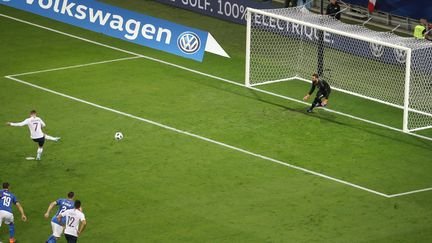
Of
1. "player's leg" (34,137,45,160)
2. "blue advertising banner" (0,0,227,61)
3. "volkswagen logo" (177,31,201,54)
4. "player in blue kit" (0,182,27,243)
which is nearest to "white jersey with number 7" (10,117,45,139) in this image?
"player's leg" (34,137,45,160)

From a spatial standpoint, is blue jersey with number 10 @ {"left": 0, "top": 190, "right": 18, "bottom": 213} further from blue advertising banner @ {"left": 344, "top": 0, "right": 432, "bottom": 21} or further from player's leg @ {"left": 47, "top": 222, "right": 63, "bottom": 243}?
blue advertising banner @ {"left": 344, "top": 0, "right": 432, "bottom": 21}

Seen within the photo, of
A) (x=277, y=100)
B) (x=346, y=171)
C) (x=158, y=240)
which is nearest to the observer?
(x=158, y=240)

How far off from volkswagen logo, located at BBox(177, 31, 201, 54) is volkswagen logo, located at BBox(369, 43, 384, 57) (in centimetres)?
630

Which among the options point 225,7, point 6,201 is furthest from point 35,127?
point 225,7

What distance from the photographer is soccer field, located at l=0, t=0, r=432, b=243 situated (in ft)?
91.7

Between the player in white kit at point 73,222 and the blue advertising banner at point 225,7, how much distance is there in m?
22.1

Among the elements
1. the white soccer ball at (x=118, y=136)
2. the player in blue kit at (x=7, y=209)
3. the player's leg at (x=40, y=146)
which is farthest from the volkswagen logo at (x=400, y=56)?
the player in blue kit at (x=7, y=209)

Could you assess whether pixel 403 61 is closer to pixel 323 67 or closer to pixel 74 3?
pixel 323 67

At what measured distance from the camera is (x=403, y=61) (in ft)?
128

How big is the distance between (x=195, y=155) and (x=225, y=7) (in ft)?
53.0

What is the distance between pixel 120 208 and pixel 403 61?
14252 millimetres

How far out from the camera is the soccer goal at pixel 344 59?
36231 mm

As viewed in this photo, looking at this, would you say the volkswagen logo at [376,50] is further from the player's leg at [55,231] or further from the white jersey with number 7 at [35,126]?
the player's leg at [55,231]

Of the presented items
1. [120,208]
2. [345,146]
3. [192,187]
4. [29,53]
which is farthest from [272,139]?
[29,53]
